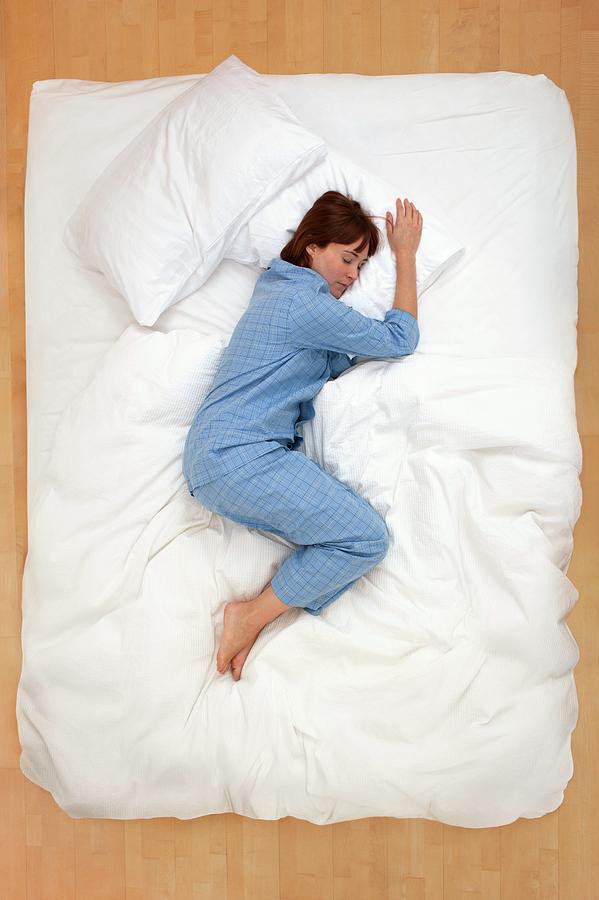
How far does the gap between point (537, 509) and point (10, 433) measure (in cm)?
123

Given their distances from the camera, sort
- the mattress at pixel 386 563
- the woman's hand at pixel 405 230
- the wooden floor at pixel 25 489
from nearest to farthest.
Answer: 1. the mattress at pixel 386 563
2. the woman's hand at pixel 405 230
3. the wooden floor at pixel 25 489

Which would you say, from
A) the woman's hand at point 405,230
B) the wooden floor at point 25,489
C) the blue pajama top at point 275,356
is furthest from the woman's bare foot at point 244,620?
the woman's hand at point 405,230

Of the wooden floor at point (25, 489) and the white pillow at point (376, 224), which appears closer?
the white pillow at point (376, 224)

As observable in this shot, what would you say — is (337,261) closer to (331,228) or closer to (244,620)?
(331,228)

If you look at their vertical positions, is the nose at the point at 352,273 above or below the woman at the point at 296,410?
above

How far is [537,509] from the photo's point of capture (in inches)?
54.3

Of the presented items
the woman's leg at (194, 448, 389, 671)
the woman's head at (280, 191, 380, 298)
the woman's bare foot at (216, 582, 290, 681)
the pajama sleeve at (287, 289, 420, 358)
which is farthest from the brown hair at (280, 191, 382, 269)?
the woman's bare foot at (216, 582, 290, 681)

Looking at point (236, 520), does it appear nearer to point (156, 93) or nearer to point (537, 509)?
point (537, 509)

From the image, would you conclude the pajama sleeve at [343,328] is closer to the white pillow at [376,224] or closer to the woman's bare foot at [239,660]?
the white pillow at [376,224]

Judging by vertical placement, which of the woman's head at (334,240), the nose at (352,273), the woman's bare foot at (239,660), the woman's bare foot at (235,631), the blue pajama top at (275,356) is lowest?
the woman's bare foot at (239,660)

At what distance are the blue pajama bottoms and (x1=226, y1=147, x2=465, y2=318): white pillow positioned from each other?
1.26 ft

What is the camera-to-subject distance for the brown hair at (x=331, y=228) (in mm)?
1412

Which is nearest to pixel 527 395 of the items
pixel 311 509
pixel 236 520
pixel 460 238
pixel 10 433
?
pixel 460 238

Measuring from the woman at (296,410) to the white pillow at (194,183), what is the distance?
120 mm
